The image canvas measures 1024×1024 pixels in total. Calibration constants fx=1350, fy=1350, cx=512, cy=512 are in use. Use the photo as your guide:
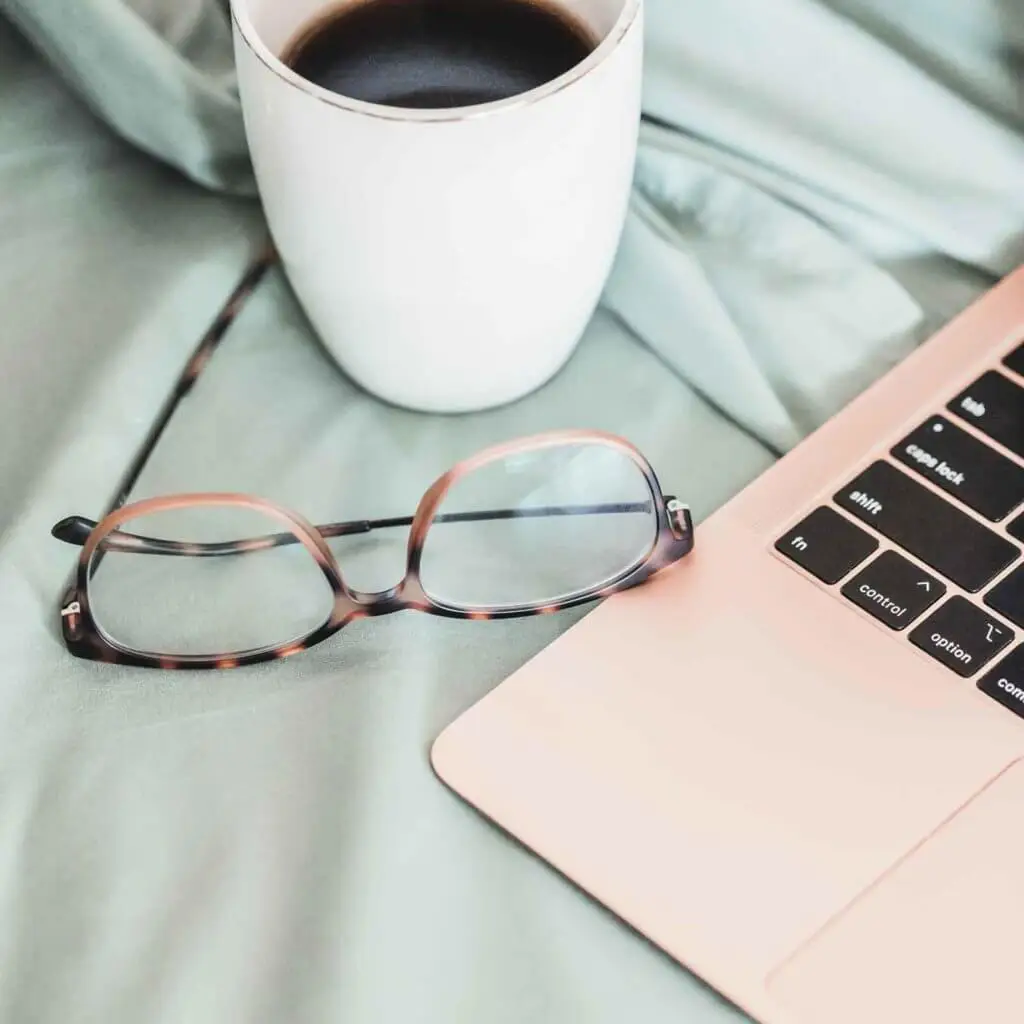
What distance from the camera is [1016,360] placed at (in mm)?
384

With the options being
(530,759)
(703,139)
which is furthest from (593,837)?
(703,139)

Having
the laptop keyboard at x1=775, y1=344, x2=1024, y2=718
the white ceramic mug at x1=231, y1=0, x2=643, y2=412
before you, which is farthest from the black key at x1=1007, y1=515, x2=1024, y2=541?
the white ceramic mug at x1=231, y1=0, x2=643, y2=412

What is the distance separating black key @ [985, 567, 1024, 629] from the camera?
34 cm

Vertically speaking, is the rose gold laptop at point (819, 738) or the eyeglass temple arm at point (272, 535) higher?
the rose gold laptop at point (819, 738)

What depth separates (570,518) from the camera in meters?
0.38

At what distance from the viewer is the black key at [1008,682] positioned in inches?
12.8

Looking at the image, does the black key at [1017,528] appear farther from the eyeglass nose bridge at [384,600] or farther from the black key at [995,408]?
the eyeglass nose bridge at [384,600]

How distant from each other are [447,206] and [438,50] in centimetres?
5

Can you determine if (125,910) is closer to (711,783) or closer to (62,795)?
(62,795)

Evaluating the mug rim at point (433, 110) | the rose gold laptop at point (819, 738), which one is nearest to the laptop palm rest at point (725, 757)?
the rose gold laptop at point (819, 738)

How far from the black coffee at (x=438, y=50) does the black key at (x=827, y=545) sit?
13 cm

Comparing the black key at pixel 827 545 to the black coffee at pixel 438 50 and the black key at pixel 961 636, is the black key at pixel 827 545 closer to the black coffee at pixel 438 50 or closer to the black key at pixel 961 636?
the black key at pixel 961 636

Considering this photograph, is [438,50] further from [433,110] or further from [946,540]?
[946,540]

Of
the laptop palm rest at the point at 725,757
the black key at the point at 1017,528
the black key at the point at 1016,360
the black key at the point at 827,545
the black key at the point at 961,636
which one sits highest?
the black key at the point at 1016,360
